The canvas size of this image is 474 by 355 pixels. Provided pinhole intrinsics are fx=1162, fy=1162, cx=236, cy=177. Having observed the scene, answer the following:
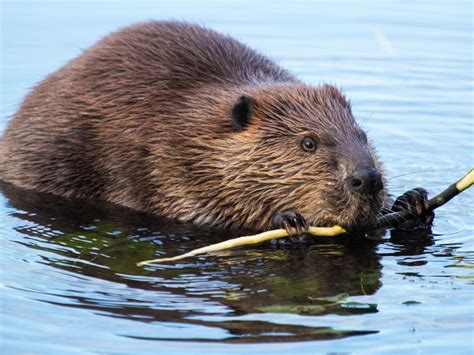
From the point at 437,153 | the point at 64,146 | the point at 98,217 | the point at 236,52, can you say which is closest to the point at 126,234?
the point at 98,217

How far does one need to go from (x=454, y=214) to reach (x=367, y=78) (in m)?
5.03

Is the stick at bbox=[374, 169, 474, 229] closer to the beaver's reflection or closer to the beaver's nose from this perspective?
the beaver's reflection

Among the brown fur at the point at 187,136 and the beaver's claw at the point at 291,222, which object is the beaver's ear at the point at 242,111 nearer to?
the brown fur at the point at 187,136

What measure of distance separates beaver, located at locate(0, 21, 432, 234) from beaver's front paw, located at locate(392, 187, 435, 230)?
0.4 inches

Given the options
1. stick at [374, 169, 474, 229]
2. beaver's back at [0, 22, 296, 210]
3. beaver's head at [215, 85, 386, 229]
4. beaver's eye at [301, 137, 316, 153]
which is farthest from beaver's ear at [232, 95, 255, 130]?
stick at [374, 169, 474, 229]

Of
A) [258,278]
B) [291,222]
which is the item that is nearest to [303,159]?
[291,222]

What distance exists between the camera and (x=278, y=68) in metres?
9.75

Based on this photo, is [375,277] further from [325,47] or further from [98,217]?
[325,47]

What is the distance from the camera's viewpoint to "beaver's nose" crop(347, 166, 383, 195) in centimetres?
764

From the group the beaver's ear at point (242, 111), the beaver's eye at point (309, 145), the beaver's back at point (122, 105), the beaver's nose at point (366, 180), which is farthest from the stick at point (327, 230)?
the beaver's back at point (122, 105)

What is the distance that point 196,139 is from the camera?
28.3 ft

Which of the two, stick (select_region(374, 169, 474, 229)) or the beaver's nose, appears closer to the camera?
the beaver's nose

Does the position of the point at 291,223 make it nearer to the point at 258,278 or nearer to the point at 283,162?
the point at 283,162

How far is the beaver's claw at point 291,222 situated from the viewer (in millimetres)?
7879
